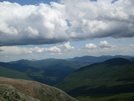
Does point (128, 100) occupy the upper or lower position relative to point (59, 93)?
lower

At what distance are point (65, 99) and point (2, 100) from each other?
56.4 metres

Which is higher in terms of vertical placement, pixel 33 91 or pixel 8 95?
pixel 8 95

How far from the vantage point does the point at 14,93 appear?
173 ft

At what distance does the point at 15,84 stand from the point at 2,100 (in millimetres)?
34772

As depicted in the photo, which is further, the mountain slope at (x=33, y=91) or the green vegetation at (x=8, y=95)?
the mountain slope at (x=33, y=91)

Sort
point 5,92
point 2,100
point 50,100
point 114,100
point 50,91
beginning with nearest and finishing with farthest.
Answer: point 2,100
point 5,92
point 50,100
point 50,91
point 114,100

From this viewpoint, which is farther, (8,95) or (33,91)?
(33,91)

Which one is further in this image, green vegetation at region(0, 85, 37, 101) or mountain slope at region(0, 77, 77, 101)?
mountain slope at region(0, 77, 77, 101)

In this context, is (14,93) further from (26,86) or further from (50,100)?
(50,100)

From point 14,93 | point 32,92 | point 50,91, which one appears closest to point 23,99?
point 14,93

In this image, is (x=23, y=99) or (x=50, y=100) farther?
(x=50, y=100)

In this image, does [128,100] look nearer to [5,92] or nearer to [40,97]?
[40,97]

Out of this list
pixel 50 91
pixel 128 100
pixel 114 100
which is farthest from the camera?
pixel 114 100

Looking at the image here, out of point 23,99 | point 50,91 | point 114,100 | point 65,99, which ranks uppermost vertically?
point 23,99
